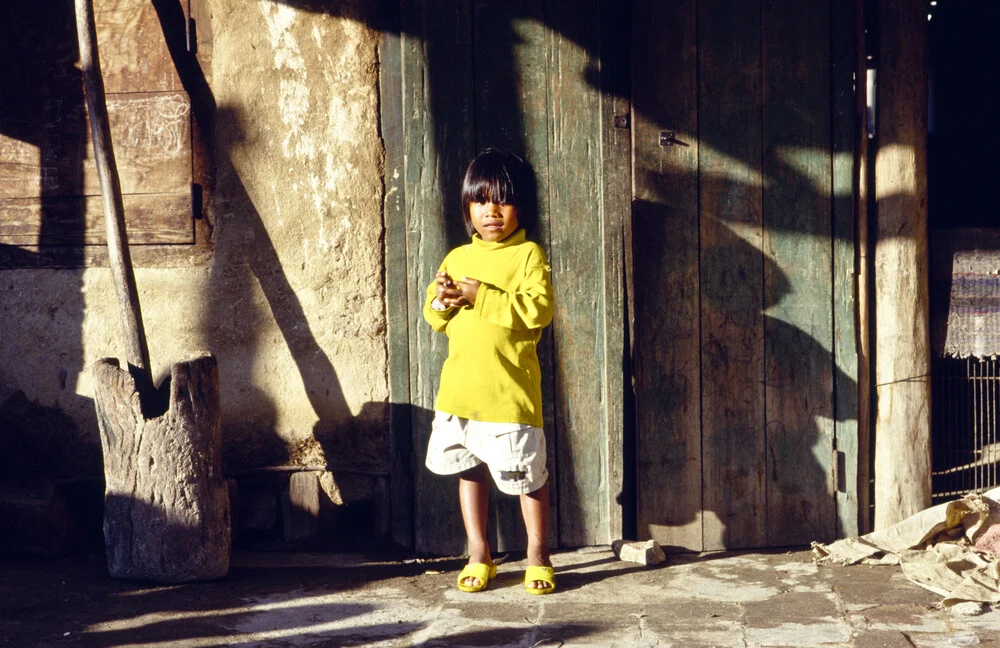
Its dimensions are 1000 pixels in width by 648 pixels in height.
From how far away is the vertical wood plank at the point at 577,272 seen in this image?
3846 millimetres

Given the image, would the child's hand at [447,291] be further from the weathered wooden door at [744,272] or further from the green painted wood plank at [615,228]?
the weathered wooden door at [744,272]

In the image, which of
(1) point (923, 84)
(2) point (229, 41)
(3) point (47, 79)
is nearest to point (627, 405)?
(1) point (923, 84)

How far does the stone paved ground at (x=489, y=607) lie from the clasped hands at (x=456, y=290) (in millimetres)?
1003

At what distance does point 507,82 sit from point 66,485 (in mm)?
2359

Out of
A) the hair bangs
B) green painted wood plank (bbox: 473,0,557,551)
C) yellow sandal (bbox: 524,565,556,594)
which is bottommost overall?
yellow sandal (bbox: 524,565,556,594)

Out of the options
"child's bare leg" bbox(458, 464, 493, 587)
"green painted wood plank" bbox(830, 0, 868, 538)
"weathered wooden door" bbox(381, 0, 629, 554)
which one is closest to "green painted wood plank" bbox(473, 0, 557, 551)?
"weathered wooden door" bbox(381, 0, 629, 554)

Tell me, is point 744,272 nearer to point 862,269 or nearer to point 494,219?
point 862,269

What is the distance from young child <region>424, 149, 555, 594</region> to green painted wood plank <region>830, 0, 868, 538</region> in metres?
1.21

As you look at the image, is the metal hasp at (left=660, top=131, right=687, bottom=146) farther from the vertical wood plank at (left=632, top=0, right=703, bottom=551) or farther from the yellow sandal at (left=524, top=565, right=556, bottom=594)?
the yellow sandal at (left=524, top=565, right=556, bottom=594)

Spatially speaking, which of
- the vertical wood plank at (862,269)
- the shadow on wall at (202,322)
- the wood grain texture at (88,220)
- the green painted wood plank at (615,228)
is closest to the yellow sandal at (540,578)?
the green painted wood plank at (615,228)

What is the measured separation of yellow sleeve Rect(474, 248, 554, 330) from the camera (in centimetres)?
334

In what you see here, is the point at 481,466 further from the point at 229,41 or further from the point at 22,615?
the point at 229,41

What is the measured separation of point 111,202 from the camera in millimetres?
3801

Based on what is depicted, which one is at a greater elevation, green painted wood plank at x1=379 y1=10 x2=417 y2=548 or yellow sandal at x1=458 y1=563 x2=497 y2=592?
green painted wood plank at x1=379 y1=10 x2=417 y2=548
